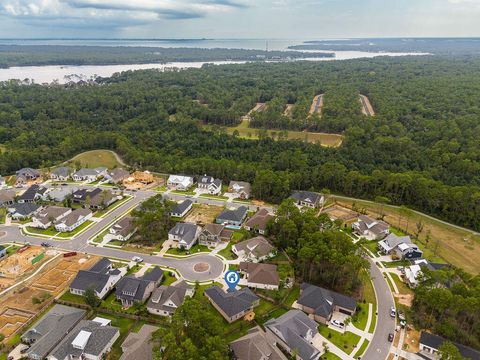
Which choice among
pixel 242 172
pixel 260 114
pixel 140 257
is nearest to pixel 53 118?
pixel 260 114

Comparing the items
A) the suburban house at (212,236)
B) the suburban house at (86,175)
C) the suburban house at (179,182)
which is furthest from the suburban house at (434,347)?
the suburban house at (86,175)

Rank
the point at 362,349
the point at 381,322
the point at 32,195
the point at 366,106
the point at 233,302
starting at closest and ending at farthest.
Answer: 1. the point at 362,349
2. the point at 381,322
3. the point at 233,302
4. the point at 32,195
5. the point at 366,106

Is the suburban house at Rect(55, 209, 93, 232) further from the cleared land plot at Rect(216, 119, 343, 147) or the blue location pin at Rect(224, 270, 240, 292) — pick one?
the cleared land plot at Rect(216, 119, 343, 147)

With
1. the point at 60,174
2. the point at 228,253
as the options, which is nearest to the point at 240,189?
the point at 228,253

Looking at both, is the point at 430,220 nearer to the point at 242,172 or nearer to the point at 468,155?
the point at 468,155

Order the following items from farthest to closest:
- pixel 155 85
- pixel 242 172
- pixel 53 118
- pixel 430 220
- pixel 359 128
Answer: pixel 155 85 < pixel 53 118 < pixel 359 128 < pixel 242 172 < pixel 430 220

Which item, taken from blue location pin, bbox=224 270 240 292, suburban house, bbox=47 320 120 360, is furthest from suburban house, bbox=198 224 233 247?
suburban house, bbox=47 320 120 360

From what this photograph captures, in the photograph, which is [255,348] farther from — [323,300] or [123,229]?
[123,229]
